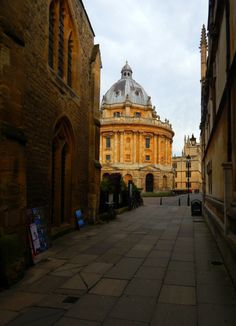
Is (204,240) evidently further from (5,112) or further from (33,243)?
(5,112)

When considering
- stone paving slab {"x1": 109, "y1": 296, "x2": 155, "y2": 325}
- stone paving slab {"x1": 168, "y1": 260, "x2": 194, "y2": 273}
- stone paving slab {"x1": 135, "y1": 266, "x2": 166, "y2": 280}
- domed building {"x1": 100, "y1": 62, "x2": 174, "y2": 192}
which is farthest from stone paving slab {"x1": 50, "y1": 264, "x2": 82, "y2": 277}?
domed building {"x1": 100, "y1": 62, "x2": 174, "y2": 192}

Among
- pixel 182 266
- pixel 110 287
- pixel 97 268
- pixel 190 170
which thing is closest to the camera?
pixel 110 287

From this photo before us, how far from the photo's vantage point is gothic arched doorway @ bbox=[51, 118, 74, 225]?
34.4ft

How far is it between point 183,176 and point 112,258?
9059 centimetres

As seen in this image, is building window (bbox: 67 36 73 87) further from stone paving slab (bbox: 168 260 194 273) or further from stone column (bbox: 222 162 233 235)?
stone paving slab (bbox: 168 260 194 273)

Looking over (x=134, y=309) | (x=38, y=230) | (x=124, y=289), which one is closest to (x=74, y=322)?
(x=134, y=309)

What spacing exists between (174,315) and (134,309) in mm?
555

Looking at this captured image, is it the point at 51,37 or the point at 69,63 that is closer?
the point at 51,37

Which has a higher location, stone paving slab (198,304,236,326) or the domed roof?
the domed roof

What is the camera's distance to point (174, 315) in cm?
406

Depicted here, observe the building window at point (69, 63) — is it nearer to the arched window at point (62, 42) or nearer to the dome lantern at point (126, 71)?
the arched window at point (62, 42)

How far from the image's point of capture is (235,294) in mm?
4859

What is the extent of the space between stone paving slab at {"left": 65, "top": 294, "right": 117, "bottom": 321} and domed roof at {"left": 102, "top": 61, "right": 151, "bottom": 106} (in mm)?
68380

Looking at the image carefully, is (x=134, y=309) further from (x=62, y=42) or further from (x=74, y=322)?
(x=62, y=42)
